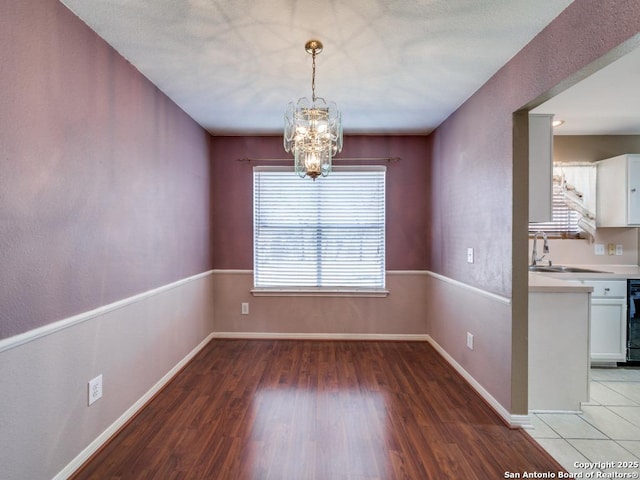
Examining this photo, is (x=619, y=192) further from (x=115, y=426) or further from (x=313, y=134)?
(x=115, y=426)

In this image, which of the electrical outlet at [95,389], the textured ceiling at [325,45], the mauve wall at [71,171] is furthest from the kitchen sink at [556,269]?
the electrical outlet at [95,389]

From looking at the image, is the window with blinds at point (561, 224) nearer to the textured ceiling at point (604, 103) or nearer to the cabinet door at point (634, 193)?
the cabinet door at point (634, 193)

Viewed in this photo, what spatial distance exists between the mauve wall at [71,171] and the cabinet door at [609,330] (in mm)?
4108

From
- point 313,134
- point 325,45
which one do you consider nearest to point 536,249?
point 313,134

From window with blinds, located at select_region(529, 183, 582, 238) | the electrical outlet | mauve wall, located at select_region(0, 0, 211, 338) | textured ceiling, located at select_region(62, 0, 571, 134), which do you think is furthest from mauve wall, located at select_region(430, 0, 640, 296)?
the electrical outlet

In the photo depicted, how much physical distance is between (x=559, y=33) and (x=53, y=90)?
267 cm

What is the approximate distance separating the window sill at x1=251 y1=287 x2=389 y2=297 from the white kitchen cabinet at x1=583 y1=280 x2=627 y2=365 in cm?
206

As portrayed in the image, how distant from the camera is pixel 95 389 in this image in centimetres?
188

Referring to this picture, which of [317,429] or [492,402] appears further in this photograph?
[492,402]

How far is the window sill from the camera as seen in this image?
389 cm

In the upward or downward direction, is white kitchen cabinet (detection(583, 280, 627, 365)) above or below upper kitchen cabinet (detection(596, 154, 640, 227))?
below

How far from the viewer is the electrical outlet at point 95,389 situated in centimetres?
184

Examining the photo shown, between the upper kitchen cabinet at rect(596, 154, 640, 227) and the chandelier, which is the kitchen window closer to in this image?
the upper kitchen cabinet at rect(596, 154, 640, 227)

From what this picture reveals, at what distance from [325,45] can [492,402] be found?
281cm
